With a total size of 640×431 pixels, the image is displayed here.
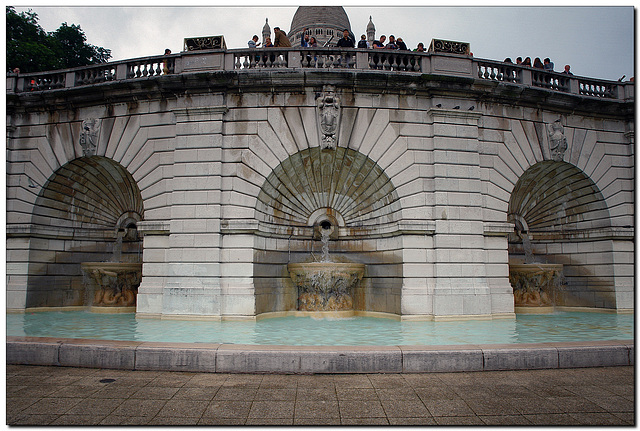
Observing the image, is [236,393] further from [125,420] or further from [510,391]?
[510,391]

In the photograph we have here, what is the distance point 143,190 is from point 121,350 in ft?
29.8

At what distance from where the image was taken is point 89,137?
1634cm

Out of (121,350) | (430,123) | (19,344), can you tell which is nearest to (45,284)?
(19,344)

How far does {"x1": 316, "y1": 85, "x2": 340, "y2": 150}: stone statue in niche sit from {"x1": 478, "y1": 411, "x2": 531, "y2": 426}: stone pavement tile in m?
11.1

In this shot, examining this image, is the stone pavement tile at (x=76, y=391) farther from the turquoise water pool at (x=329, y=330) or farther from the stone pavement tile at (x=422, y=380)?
the stone pavement tile at (x=422, y=380)

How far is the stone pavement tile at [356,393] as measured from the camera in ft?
20.2

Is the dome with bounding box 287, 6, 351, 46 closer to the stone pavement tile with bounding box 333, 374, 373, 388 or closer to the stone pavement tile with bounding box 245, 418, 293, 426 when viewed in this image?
the stone pavement tile with bounding box 333, 374, 373, 388

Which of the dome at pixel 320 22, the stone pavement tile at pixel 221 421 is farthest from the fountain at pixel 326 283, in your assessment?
the dome at pixel 320 22

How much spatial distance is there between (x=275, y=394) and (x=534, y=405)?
134 inches

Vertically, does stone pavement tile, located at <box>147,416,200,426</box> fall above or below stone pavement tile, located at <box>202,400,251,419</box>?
below

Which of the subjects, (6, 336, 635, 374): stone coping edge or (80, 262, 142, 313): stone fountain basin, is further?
(80, 262, 142, 313): stone fountain basin

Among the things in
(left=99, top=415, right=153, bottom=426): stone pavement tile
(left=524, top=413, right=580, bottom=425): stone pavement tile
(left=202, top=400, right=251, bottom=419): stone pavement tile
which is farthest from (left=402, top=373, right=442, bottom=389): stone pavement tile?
(left=99, top=415, right=153, bottom=426): stone pavement tile

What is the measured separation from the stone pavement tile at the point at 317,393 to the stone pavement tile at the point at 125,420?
196 centimetres

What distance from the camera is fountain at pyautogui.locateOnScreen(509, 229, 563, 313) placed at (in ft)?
54.9
